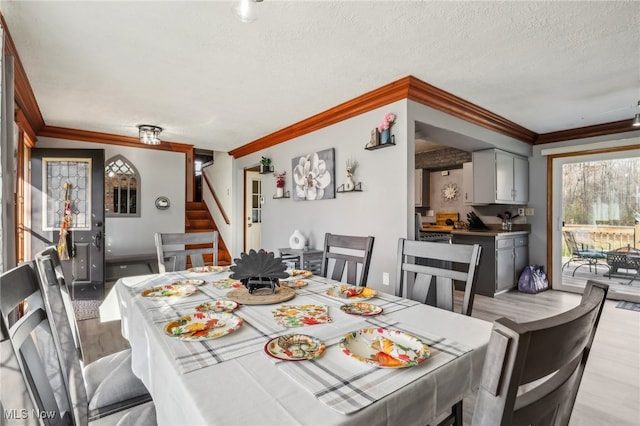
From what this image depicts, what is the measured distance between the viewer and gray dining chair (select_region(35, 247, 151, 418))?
3.68ft

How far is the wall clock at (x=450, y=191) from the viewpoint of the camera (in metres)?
5.96

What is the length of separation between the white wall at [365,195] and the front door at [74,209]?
2.48 metres

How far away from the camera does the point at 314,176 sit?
4.04 metres

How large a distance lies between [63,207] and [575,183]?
23.3 ft

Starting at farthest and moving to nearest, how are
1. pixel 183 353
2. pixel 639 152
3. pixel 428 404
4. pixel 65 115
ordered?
1. pixel 639 152
2. pixel 65 115
3. pixel 183 353
4. pixel 428 404

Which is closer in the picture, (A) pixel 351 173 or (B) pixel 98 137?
(A) pixel 351 173

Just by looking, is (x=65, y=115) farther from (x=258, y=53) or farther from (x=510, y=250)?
(x=510, y=250)

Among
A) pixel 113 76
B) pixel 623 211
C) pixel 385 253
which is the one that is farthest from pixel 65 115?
pixel 623 211

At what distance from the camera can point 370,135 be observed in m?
3.33

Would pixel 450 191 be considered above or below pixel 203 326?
above

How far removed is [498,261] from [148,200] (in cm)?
530

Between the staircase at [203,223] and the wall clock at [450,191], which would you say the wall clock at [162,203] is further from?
the wall clock at [450,191]

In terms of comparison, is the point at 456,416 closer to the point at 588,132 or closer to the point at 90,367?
the point at 90,367

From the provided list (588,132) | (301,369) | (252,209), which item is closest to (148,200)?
(252,209)
